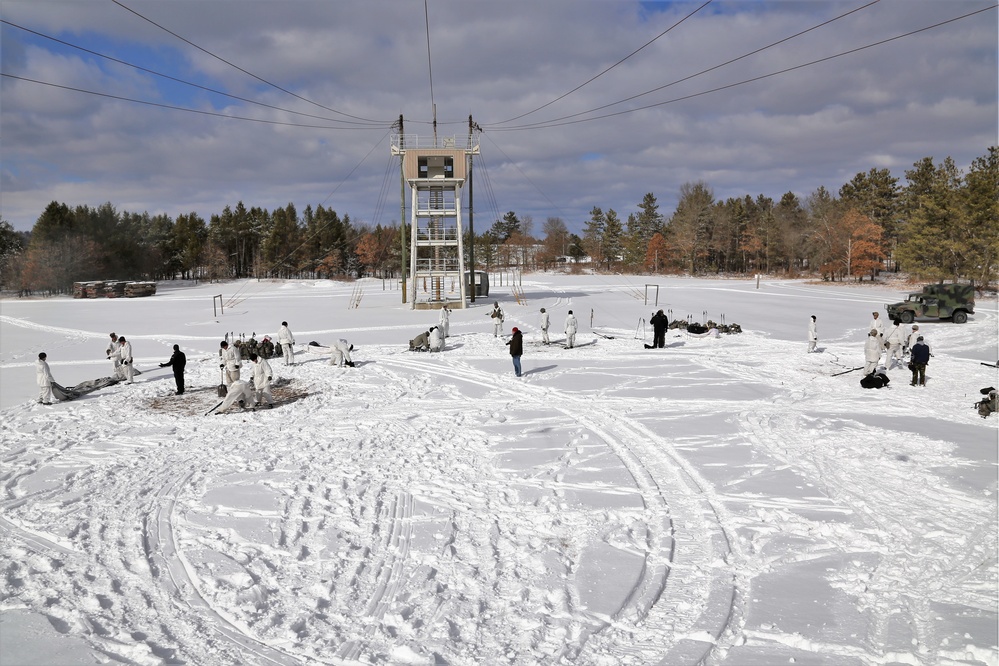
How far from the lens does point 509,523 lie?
8.61 m

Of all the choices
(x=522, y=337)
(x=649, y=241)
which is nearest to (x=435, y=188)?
(x=522, y=337)

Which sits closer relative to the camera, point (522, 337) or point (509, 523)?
point (509, 523)

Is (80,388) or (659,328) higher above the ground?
(659,328)

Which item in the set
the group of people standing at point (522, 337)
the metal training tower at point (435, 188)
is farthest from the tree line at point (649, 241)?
the group of people standing at point (522, 337)

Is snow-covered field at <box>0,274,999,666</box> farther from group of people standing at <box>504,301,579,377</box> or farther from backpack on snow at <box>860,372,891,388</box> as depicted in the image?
group of people standing at <box>504,301,579,377</box>

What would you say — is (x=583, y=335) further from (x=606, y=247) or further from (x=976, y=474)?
(x=606, y=247)

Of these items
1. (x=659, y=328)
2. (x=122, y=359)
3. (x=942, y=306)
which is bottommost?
(x=122, y=359)

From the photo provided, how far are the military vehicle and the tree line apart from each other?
20.3m

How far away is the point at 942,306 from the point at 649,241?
68.4 m

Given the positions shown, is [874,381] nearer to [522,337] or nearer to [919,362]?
[919,362]

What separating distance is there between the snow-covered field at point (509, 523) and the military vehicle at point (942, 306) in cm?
1337

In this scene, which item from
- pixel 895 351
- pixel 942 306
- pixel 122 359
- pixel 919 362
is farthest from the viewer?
pixel 942 306

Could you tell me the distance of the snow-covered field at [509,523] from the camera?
19.9 feet

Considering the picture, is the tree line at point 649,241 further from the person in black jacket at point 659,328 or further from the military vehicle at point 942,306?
the person in black jacket at point 659,328
